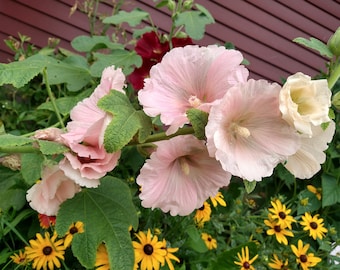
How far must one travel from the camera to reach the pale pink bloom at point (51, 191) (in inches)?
27.6

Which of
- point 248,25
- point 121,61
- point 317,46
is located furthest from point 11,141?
point 248,25

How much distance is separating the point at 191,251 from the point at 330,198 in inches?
39.9

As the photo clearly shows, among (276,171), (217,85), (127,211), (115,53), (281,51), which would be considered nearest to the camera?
(217,85)

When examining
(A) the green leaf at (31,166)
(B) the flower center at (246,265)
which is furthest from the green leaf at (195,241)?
(A) the green leaf at (31,166)

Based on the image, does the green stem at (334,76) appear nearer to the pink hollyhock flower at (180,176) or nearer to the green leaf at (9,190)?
the pink hollyhock flower at (180,176)

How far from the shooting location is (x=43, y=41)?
3.42 metres

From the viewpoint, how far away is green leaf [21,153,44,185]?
764mm

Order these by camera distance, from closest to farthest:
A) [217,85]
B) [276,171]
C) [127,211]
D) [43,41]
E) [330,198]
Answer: [217,85] → [127,211] → [330,198] → [276,171] → [43,41]

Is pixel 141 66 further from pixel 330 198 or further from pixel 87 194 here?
pixel 330 198

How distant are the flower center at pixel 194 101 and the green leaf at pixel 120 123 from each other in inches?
2.5

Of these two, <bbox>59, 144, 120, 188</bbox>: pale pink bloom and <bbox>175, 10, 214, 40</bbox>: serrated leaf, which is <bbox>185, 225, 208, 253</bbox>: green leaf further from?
<bbox>59, 144, 120, 188</bbox>: pale pink bloom

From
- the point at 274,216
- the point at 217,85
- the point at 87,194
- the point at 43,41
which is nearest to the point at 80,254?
the point at 87,194

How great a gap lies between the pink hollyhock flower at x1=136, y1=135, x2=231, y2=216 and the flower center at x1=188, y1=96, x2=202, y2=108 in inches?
1.6

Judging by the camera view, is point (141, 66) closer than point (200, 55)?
No
